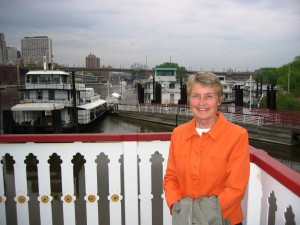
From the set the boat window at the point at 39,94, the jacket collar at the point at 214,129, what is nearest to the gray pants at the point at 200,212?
A: the jacket collar at the point at 214,129

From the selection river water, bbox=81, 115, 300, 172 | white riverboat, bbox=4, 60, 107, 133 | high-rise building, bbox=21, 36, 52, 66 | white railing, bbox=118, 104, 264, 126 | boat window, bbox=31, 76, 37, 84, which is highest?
high-rise building, bbox=21, 36, 52, 66

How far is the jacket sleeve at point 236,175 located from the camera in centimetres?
186

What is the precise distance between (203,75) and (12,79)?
13798 centimetres

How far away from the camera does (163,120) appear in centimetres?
3328

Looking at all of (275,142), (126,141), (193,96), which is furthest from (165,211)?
(275,142)

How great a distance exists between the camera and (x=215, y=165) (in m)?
1.95

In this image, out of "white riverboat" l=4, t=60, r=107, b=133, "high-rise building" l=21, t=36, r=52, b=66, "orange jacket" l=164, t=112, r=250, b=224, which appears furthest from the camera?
"high-rise building" l=21, t=36, r=52, b=66

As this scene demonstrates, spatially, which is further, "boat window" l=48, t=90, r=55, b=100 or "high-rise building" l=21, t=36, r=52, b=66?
"high-rise building" l=21, t=36, r=52, b=66

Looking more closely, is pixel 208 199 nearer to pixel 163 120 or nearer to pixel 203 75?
pixel 203 75

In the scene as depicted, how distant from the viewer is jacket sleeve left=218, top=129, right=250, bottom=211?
6.10ft

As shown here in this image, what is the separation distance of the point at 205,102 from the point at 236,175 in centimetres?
56

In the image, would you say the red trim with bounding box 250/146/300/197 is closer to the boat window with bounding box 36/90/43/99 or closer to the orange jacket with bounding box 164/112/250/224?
the orange jacket with bounding box 164/112/250/224

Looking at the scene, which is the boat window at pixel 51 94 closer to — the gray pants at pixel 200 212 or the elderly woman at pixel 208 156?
the elderly woman at pixel 208 156

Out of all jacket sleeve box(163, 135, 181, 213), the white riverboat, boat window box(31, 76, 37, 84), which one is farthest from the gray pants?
boat window box(31, 76, 37, 84)
